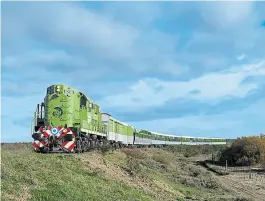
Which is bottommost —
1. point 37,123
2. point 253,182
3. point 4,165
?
point 253,182

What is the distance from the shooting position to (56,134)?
932 inches

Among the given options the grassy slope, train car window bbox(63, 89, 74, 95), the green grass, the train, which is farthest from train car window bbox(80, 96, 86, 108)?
the green grass

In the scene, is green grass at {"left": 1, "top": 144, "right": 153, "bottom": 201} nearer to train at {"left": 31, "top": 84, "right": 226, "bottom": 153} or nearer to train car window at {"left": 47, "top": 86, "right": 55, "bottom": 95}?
train at {"left": 31, "top": 84, "right": 226, "bottom": 153}

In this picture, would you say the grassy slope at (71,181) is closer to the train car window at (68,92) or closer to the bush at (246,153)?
the train car window at (68,92)

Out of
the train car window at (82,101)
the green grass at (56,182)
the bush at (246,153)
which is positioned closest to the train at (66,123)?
the train car window at (82,101)

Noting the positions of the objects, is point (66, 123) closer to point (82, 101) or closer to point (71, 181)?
point (82, 101)

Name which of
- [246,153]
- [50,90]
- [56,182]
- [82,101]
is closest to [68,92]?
[50,90]

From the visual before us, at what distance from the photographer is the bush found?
56.3 metres

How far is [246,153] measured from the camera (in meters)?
57.4

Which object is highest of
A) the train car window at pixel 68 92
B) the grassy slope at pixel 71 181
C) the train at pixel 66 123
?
the train car window at pixel 68 92

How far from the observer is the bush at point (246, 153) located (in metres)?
56.3

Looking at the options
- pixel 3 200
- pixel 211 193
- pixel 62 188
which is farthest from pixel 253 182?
pixel 3 200

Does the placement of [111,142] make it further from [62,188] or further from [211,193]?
[62,188]

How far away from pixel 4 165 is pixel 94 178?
14.2 ft
